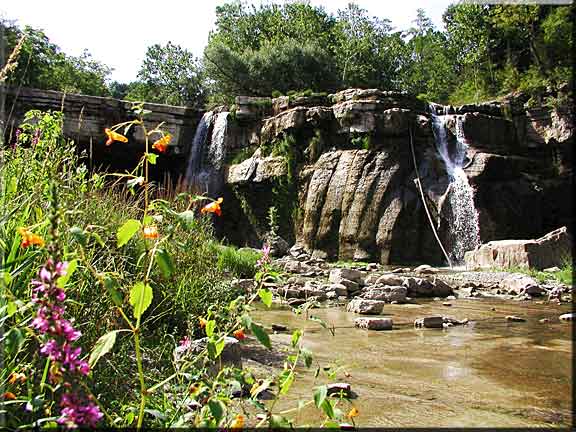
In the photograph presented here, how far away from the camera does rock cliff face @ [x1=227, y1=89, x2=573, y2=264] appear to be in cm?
1545

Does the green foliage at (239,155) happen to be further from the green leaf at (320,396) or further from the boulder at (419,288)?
the green leaf at (320,396)

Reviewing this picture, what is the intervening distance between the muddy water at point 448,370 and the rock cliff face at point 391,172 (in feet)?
30.9

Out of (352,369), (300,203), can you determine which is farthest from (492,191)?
(352,369)

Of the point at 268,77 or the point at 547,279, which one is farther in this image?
the point at 268,77

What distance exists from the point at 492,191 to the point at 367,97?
485 centimetres

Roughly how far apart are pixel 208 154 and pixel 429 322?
15.8 m

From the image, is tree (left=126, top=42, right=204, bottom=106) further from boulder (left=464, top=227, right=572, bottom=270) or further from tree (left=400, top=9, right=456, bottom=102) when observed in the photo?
boulder (left=464, top=227, right=572, bottom=270)

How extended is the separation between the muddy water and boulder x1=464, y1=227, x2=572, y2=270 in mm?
Result: 4957

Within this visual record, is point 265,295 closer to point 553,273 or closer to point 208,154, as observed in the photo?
point 553,273

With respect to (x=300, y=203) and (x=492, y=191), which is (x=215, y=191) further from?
(x=492, y=191)

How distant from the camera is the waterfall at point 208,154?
19875 millimetres

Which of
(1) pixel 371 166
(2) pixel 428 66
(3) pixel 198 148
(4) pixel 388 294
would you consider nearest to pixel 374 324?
(4) pixel 388 294

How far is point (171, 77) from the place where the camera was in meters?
38.8

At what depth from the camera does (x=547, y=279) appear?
947 cm
